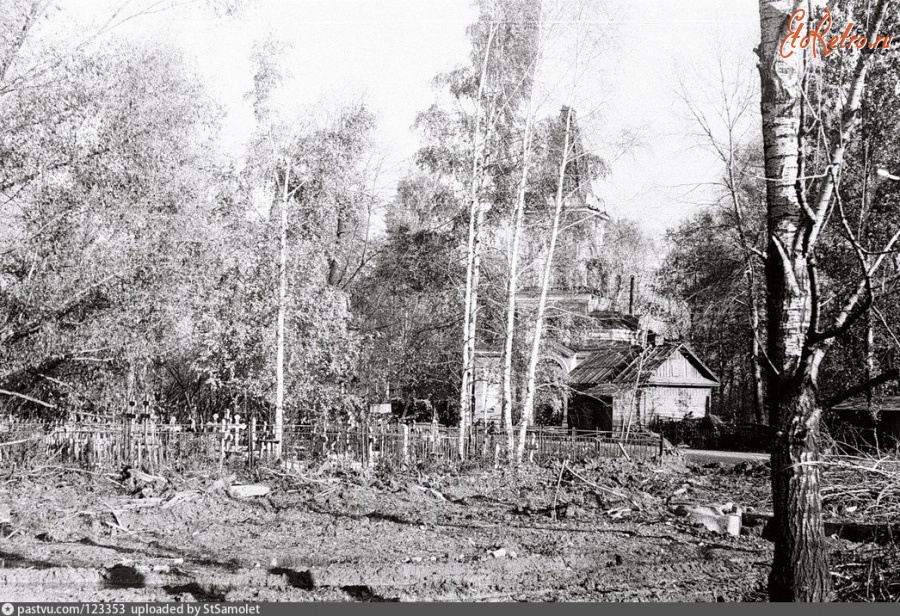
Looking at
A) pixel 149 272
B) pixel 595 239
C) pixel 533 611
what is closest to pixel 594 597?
pixel 533 611

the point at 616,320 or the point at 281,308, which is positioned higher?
the point at 616,320

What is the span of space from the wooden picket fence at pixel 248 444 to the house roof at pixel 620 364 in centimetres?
1167

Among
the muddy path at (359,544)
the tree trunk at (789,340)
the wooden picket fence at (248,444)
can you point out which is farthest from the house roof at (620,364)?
the tree trunk at (789,340)

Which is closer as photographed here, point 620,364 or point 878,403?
point 878,403

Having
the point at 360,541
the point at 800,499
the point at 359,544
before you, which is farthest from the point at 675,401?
the point at 800,499

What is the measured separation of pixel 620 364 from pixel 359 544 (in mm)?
26629

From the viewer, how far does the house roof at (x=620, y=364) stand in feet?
99.9

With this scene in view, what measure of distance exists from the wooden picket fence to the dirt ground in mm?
837

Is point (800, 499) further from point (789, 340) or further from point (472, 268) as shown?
point (472, 268)

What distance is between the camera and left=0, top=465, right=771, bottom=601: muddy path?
698cm

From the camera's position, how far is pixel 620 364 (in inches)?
1352

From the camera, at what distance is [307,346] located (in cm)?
1964

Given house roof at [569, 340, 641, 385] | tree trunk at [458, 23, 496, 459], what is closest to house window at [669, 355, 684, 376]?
house roof at [569, 340, 641, 385]

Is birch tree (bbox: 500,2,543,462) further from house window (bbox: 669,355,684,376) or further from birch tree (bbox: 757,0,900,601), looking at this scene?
house window (bbox: 669,355,684,376)
